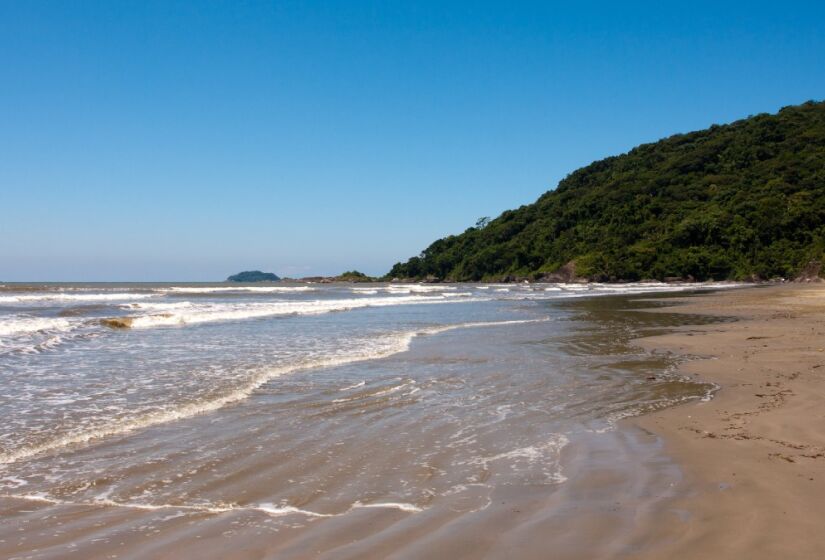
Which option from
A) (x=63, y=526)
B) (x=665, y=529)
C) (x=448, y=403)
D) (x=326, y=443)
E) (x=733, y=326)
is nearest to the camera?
(x=665, y=529)

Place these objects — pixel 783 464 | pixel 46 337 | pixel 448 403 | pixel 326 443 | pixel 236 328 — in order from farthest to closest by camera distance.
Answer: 1. pixel 236 328
2. pixel 46 337
3. pixel 448 403
4. pixel 326 443
5. pixel 783 464

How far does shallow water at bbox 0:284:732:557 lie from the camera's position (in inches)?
185

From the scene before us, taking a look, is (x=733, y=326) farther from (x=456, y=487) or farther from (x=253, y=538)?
(x=253, y=538)

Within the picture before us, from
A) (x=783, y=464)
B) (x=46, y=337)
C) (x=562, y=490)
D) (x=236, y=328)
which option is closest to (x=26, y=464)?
(x=562, y=490)

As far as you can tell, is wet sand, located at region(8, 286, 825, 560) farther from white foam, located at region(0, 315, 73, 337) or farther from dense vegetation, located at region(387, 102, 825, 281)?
dense vegetation, located at region(387, 102, 825, 281)

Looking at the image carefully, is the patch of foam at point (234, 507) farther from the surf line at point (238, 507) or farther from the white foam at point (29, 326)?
the white foam at point (29, 326)

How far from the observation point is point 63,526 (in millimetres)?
4211

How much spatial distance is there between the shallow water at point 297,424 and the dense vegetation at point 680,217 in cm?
6796

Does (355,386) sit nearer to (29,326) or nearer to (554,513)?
(554,513)

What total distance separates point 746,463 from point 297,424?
464 cm

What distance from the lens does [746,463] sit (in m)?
5.29

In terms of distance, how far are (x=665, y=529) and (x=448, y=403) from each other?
4.70 metres

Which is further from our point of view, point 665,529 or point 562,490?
point 562,490

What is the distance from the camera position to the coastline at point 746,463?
3.69 meters
